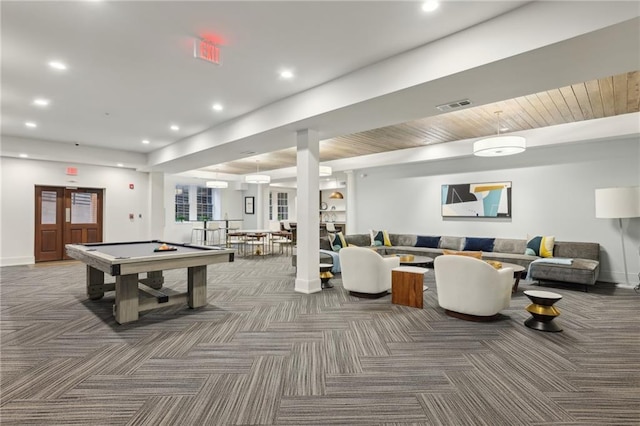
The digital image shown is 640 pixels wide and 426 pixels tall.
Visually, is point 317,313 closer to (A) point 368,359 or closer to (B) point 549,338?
(A) point 368,359

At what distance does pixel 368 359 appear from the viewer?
2.96 m

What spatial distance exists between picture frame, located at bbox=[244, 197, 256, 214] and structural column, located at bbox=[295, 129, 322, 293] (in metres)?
9.51

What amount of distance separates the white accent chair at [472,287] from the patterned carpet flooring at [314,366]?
0.60 ft

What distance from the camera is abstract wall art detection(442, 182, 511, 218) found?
761 centimetres

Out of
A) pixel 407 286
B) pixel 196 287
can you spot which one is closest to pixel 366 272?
pixel 407 286

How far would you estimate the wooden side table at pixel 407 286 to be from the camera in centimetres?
453

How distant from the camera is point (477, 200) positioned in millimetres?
8031

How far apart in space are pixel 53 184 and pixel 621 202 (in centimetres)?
1250

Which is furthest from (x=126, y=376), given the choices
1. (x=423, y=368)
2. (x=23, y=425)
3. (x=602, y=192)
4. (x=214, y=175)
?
(x=214, y=175)

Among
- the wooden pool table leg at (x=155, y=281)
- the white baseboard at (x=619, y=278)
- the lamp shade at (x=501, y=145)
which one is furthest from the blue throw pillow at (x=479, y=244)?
the wooden pool table leg at (x=155, y=281)

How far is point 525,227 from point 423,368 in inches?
233

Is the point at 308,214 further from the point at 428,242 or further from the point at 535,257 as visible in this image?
the point at 535,257

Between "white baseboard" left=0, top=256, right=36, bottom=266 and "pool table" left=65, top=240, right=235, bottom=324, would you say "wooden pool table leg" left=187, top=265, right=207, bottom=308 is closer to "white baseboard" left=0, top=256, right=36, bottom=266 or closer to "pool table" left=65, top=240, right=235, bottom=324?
"pool table" left=65, top=240, right=235, bottom=324

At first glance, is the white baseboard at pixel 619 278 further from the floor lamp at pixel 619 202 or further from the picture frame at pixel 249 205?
the picture frame at pixel 249 205
